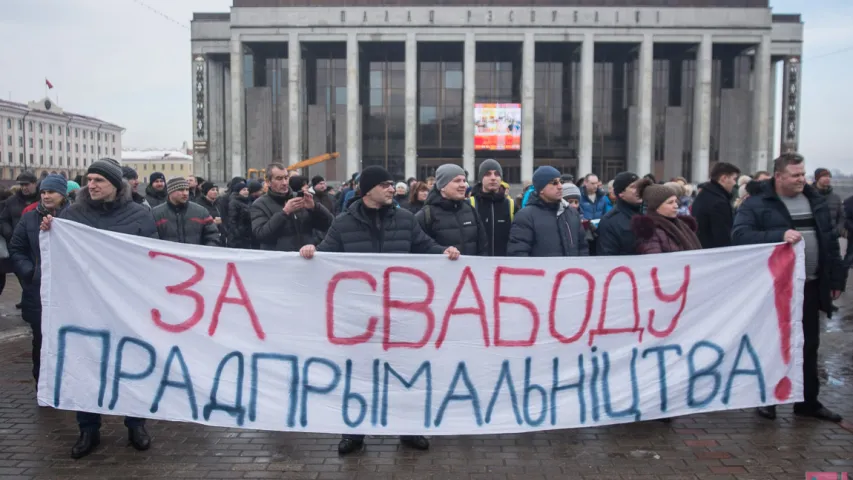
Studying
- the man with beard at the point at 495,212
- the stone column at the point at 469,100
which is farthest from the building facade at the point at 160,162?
the man with beard at the point at 495,212

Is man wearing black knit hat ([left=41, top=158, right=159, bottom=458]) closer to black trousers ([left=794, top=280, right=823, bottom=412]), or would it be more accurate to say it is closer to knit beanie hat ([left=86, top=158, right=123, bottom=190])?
knit beanie hat ([left=86, top=158, right=123, bottom=190])

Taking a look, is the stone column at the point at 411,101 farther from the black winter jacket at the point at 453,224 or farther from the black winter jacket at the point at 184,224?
the black winter jacket at the point at 453,224

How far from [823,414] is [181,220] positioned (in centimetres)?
591

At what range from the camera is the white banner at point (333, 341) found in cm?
459

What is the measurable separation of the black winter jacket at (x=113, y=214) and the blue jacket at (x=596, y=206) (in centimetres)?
613

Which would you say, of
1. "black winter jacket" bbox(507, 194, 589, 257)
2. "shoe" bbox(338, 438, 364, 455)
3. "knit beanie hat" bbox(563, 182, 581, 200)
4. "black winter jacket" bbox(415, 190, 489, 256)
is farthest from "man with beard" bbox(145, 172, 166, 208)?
"shoe" bbox(338, 438, 364, 455)

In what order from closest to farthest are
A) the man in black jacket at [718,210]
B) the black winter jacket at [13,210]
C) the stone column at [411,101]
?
the man in black jacket at [718,210] → the black winter jacket at [13,210] → the stone column at [411,101]

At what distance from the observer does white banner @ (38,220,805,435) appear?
181 inches

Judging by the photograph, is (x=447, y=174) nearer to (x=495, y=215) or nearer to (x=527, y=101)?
(x=495, y=215)

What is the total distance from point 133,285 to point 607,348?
10.5 feet

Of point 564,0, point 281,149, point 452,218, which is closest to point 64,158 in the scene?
point 281,149

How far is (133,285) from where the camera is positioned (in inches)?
184

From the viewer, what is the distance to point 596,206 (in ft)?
32.1

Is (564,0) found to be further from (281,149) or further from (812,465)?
(812,465)
